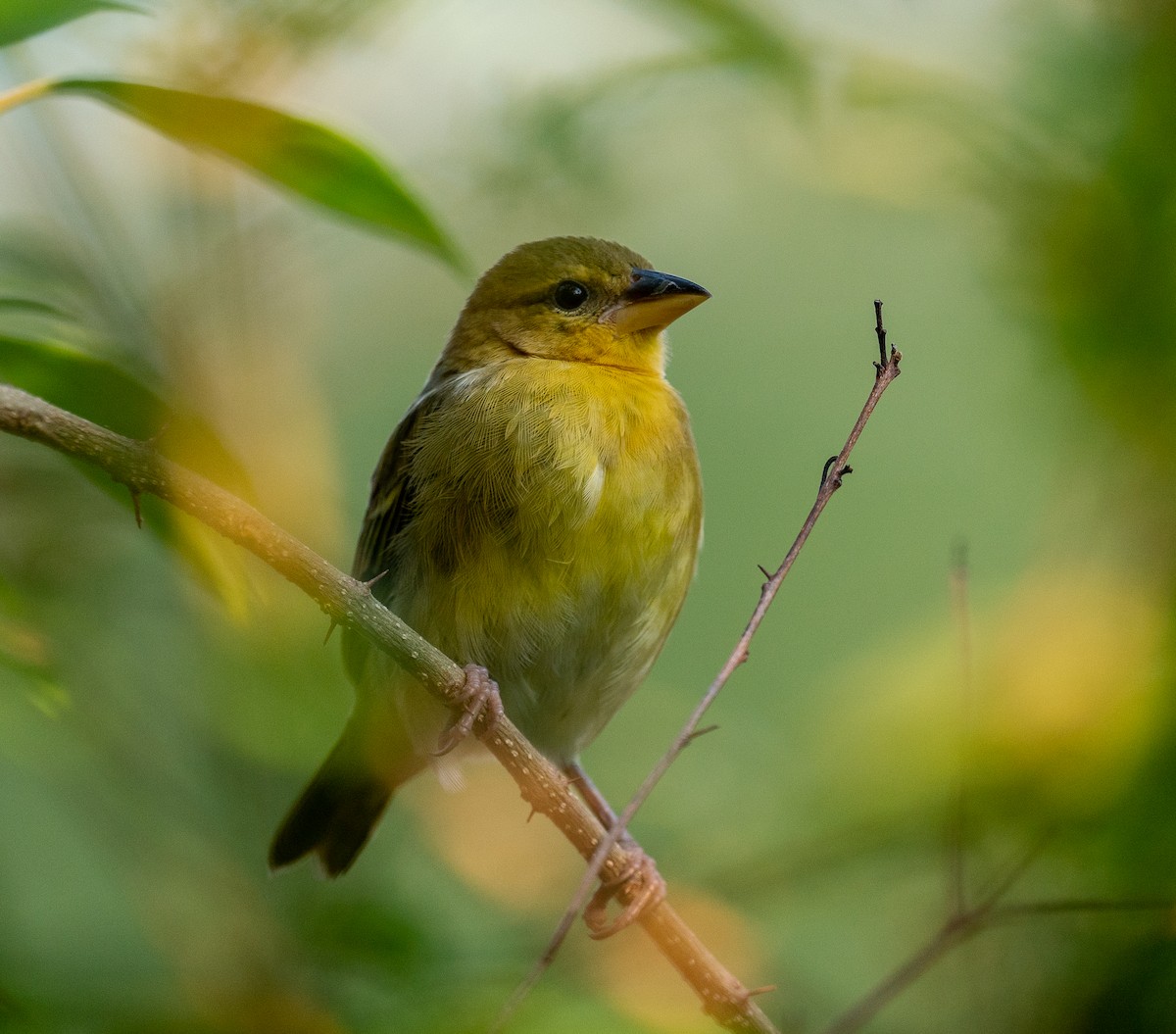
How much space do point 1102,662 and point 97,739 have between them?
1.61 metres

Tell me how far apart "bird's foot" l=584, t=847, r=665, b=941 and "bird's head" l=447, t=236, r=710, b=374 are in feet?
4.05

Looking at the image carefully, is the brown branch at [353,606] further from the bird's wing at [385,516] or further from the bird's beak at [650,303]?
the bird's beak at [650,303]

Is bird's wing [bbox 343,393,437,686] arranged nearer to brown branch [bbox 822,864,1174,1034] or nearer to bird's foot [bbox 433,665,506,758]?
bird's foot [bbox 433,665,506,758]

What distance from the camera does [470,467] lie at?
2904mm

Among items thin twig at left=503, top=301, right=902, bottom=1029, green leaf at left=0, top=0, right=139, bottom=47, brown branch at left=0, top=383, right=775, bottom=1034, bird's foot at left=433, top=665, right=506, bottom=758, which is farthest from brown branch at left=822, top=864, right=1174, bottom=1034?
green leaf at left=0, top=0, right=139, bottom=47

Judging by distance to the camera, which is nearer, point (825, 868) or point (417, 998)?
point (417, 998)

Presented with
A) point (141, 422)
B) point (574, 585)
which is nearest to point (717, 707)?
point (574, 585)

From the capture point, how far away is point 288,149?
5.27 ft

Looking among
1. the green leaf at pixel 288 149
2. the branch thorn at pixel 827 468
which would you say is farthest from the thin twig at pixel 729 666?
the green leaf at pixel 288 149

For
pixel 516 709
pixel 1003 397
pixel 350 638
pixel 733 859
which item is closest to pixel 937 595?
pixel 1003 397

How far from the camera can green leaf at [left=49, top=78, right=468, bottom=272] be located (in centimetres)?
151

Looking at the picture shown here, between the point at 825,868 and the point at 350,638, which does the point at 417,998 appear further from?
the point at 350,638

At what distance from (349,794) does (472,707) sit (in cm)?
96

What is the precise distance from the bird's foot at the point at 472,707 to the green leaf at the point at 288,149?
95cm
